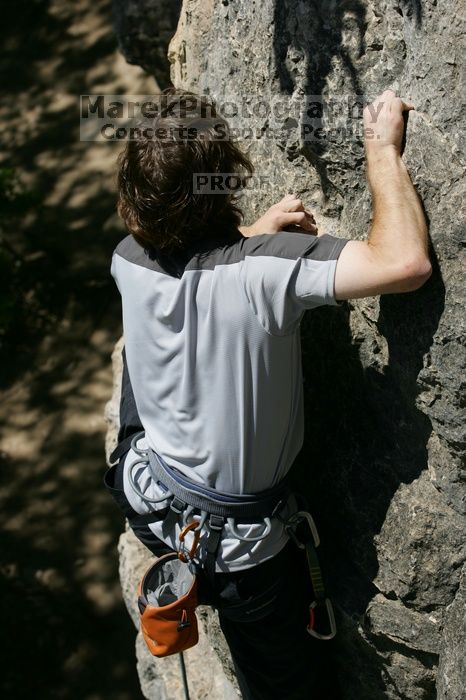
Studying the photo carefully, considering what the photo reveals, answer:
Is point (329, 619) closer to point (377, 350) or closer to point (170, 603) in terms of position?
point (170, 603)

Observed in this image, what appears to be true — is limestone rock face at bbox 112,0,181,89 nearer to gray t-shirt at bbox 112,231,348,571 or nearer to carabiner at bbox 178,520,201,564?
gray t-shirt at bbox 112,231,348,571

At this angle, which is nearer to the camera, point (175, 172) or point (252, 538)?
point (175, 172)

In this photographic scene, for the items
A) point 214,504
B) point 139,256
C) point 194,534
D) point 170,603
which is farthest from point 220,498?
point 139,256

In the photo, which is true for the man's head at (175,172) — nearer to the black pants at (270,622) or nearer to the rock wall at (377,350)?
the rock wall at (377,350)

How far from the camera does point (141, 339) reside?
232 centimetres

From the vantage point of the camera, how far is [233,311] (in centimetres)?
209

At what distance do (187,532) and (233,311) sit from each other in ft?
2.23

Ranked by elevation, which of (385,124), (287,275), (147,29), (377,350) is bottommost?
(377,350)

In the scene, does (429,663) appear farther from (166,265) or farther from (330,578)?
(166,265)

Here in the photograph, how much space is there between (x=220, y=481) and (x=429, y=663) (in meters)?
0.86

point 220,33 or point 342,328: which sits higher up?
point 220,33

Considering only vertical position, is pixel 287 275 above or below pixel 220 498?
above

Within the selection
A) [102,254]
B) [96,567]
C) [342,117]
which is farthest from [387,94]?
[102,254]

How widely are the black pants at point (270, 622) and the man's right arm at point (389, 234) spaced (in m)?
0.94
